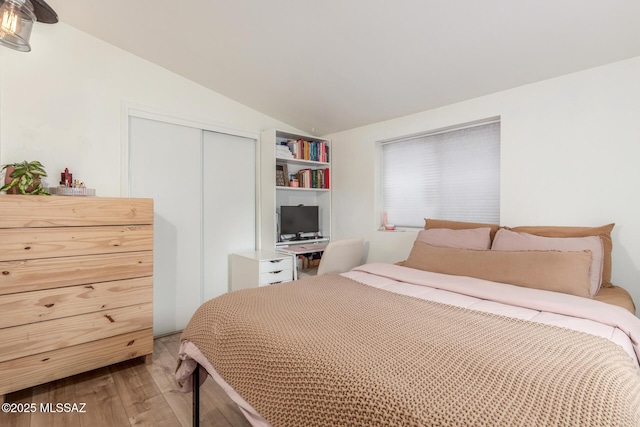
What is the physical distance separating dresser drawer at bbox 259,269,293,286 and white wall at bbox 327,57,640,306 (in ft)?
6.24

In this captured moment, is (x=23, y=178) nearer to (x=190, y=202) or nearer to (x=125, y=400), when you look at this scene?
(x=190, y=202)

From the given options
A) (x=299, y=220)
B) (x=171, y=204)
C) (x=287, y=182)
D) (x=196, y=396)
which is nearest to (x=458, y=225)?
(x=299, y=220)

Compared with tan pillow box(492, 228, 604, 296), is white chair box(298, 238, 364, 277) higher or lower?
lower

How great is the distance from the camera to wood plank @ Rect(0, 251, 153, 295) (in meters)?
1.86

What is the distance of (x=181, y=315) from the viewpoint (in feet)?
9.93

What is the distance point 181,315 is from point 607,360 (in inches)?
119

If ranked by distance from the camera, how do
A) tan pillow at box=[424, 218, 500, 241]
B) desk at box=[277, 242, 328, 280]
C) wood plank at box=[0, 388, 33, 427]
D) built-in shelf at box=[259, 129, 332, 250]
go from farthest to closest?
built-in shelf at box=[259, 129, 332, 250] → desk at box=[277, 242, 328, 280] → tan pillow at box=[424, 218, 500, 241] → wood plank at box=[0, 388, 33, 427]

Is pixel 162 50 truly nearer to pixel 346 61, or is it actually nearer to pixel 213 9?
pixel 213 9

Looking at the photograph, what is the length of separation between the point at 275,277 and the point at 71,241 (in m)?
1.56

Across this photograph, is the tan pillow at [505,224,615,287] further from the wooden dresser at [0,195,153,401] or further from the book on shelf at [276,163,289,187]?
the wooden dresser at [0,195,153,401]

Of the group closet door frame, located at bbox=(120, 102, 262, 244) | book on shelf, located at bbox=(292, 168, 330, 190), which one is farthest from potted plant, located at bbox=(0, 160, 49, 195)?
book on shelf, located at bbox=(292, 168, 330, 190)

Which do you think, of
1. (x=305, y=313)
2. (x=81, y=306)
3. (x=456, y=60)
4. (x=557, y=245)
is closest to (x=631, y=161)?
(x=557, y=245)

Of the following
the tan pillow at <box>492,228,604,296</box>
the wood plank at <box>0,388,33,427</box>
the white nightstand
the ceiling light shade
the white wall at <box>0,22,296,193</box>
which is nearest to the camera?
the ceiling light shade

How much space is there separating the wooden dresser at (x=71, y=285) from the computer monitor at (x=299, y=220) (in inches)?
57.5
